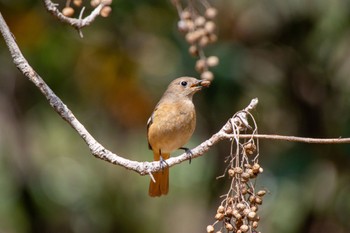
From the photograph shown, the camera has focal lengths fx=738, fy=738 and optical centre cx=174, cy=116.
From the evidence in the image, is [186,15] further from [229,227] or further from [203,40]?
[229,227]

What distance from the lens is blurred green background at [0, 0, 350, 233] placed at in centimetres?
616

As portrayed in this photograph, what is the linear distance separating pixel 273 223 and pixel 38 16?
2698mm

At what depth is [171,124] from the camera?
16.0ft

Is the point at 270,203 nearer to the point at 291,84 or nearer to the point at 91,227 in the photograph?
the point at 291,84

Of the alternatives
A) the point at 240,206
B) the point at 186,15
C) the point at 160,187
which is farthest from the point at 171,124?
the point at 240,206

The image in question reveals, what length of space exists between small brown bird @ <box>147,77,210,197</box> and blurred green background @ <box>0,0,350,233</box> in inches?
37.3

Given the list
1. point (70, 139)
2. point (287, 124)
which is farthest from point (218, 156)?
point (70, 139)

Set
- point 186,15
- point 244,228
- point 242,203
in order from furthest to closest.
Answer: point 186,15 < point 242,203 < point 244,228

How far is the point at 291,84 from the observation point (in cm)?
664

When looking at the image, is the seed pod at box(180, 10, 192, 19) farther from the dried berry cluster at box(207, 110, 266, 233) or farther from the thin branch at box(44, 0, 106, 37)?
the dried berry cluster at box(207, 110, 266, 233)

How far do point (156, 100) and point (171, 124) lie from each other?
1.91 m

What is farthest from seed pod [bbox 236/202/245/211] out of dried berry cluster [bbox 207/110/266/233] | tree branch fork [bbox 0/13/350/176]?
tree branch fork [bbox 0/13/350/176]

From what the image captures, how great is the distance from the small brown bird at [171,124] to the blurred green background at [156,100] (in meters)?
0.95

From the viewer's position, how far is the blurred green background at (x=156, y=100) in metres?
6.16
